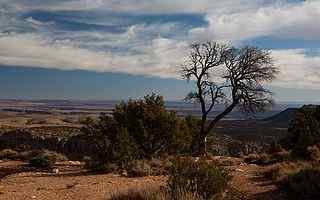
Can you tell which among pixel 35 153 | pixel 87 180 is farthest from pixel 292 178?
pixel 35 153

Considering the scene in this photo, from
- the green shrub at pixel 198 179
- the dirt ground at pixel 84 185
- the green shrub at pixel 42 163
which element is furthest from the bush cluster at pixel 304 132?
the green shrub at pixel 42 163

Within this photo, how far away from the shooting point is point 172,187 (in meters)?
15.0

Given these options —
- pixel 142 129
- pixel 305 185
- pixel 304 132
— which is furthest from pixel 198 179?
pixel 304 132

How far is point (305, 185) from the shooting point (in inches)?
672

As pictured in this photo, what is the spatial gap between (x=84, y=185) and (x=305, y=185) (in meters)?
8.53

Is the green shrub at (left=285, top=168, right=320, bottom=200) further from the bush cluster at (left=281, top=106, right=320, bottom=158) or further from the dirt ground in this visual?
the bush cluster at (left=281, top=106, right=320, bottom=158)

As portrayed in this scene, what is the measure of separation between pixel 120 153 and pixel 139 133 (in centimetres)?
348

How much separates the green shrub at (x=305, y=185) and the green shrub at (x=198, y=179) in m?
2.71

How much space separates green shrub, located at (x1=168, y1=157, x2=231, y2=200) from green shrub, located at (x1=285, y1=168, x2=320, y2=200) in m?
2.71

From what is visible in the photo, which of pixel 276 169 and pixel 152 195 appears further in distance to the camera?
pixel 276 169

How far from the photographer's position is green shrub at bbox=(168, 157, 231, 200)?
15.0 meters

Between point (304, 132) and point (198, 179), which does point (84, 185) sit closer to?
point (198, 179)

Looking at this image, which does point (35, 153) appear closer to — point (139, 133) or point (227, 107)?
point (139, 133)

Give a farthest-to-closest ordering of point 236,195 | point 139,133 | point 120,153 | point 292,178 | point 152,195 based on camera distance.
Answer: point 139,133, point 120,153, point 292,178, point 236,195, point 152,195
